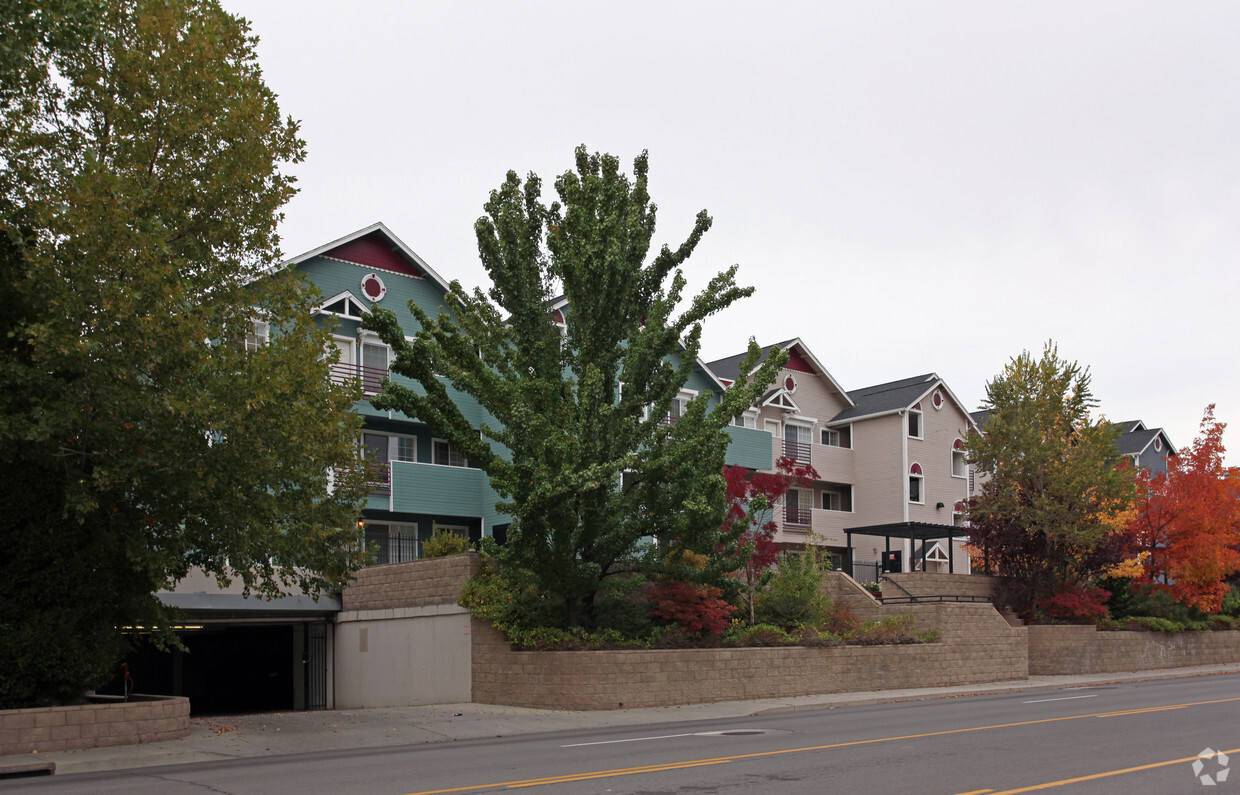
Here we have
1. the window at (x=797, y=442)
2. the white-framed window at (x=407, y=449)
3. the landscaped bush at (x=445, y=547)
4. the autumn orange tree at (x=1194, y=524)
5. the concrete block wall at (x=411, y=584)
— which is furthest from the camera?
the window at (x=797, y=442)

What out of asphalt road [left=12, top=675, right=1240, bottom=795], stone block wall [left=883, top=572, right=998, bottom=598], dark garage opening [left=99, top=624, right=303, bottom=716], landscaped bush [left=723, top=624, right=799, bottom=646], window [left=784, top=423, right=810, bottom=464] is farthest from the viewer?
window [left=784, top=423, right=810, bottom=464]

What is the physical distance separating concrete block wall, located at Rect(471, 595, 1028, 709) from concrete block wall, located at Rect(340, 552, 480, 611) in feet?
5.02

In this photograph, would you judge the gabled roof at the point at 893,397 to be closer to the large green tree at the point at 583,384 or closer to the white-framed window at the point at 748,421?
the white-framed window at the point at 748,421

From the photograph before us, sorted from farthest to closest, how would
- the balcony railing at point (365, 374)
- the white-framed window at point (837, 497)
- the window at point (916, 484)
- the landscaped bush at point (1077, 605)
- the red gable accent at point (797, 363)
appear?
the white-framed window at point (837, 497) < the window at point (916, 484) < the red gable accent at point (797, 363) < the landscaped bush at point (1077, 605) < the balcony railing at point (365, 374)

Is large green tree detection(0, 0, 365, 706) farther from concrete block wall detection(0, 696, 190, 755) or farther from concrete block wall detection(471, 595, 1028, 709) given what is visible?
concrete block wall detection(471, 595, 1028, 709)

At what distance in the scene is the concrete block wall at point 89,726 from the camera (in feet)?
47.6

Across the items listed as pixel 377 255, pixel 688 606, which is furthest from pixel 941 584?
pixel 377 255

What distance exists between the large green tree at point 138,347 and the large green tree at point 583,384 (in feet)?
13.5

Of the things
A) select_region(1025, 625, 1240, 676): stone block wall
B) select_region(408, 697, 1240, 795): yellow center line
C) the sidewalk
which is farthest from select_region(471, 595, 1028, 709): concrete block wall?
select_region(408, 697, 1240, 795): yellow center line

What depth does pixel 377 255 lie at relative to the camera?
112 feet

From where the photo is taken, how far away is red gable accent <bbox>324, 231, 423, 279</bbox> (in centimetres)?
3331

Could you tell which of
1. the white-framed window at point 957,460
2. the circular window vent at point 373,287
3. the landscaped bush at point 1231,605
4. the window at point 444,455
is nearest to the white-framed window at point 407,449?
the window at point 444,455

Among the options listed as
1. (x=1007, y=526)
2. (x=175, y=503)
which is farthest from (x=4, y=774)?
(x=1007, y=526)

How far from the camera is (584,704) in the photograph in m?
20.9
